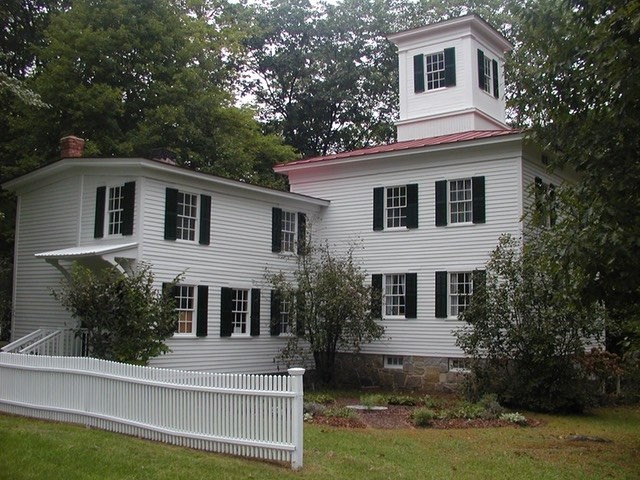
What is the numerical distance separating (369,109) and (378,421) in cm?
2797

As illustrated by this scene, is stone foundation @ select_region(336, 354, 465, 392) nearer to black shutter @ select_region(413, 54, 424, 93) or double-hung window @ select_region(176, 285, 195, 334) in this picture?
double-hung window @ select_region(176, 285, 195, 334)

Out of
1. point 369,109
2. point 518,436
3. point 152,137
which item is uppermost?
point 369,109

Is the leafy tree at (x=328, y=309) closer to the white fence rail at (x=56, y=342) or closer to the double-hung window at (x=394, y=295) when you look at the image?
the double-hung window at (x=394, y=295)

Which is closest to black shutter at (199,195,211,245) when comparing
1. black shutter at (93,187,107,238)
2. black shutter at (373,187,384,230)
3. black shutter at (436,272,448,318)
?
black shutter at (93,187,107,238)

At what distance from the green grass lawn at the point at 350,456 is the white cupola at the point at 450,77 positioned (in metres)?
12.6

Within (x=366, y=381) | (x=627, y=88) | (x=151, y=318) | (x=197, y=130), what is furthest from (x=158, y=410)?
(x=197, y=130)

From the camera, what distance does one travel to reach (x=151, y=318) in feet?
53.8

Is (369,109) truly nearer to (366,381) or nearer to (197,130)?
(197,130)

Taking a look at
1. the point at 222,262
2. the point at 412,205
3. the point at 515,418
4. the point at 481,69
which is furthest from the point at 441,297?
the point at 481,69

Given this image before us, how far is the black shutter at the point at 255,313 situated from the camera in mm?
20413

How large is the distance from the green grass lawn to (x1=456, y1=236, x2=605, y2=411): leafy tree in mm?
3057

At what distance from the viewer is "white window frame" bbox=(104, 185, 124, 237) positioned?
1833 cm

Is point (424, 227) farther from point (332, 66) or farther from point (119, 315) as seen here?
point (332, 66)

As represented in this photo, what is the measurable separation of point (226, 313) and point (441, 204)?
22.4ft
